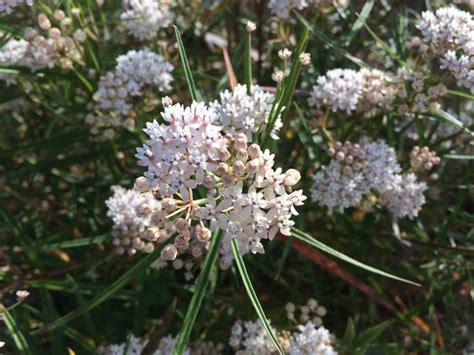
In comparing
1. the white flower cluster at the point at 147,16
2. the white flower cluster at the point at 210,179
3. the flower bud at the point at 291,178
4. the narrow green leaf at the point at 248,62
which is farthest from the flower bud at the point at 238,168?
the white flower cluster at the point at 147,16

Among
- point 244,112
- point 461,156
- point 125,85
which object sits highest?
point 244,112

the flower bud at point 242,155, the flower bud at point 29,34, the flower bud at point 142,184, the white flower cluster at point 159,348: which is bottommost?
the white flower cluster at point 159,348

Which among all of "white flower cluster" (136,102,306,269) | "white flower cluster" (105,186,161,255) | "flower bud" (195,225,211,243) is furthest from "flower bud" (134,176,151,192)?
"white flower cluster" (105,186,161,255)

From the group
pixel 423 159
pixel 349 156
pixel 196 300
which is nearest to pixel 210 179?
pixel 196 300

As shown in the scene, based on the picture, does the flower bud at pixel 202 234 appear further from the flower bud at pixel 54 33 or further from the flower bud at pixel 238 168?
the flower bud at pixel 54 33

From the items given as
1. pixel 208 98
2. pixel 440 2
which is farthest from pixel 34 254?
pixel 440 2

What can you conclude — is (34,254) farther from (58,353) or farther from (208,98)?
(208,98)

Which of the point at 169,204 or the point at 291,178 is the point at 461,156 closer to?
the point at 291,178
